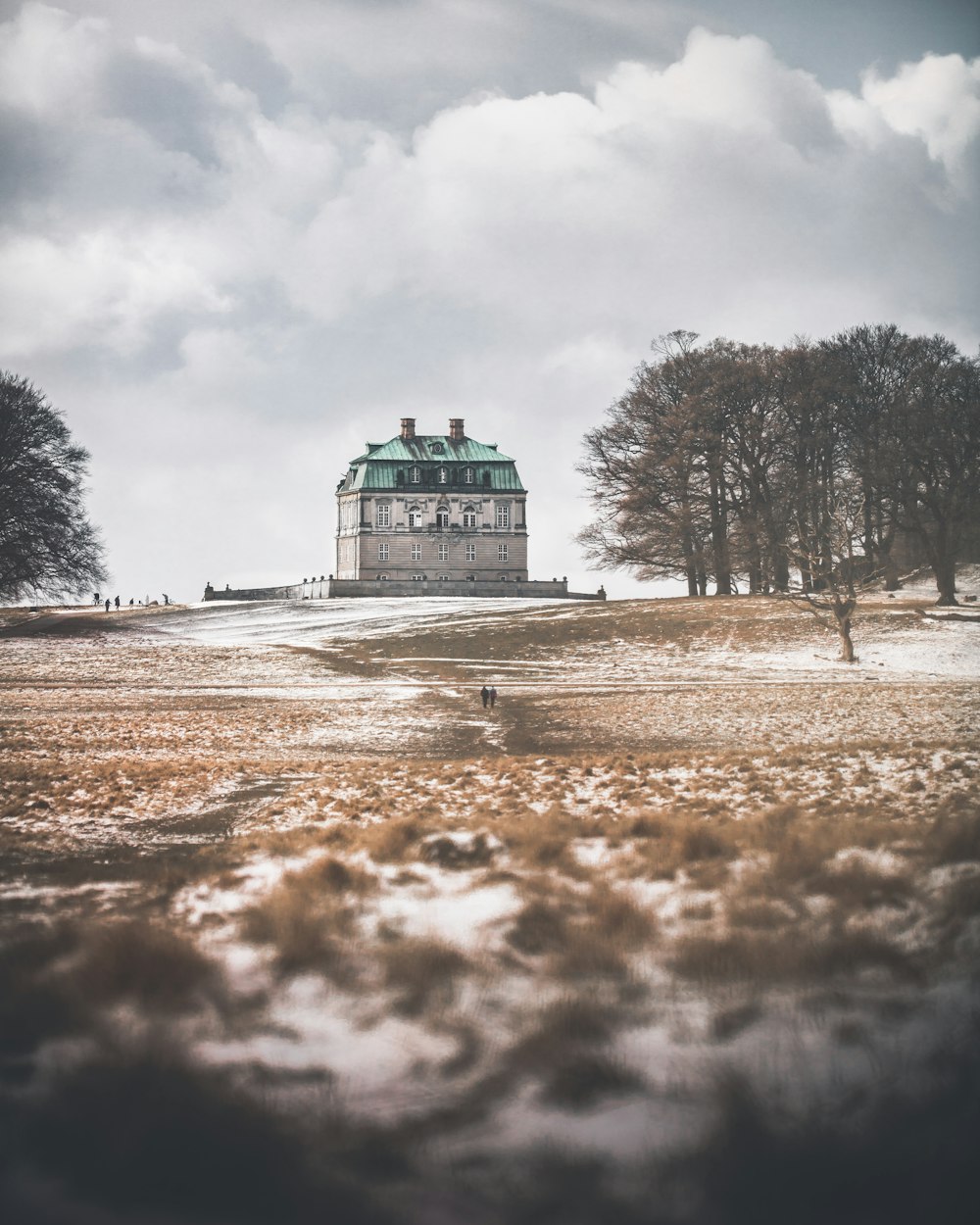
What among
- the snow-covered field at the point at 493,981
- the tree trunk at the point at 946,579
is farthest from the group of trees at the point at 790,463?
the snow-covered field at the point at 493,981

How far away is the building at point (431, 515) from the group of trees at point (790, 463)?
2176 centimetres

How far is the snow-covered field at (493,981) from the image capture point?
2670 millimetres

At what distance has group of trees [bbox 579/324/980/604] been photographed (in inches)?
1155

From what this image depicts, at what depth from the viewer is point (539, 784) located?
321 inches

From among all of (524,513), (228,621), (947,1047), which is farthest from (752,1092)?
(524,513)

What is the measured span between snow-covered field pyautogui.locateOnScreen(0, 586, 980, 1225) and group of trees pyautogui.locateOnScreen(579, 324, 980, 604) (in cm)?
2022

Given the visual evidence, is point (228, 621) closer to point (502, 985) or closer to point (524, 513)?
point (524, 513)

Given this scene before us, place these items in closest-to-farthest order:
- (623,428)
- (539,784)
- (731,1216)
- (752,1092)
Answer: (731,1216), (752,1092), (539,784), (623,428)

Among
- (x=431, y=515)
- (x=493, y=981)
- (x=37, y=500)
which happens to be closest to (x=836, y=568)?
(x=37, y=500)

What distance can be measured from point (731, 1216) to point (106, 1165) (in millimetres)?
1714

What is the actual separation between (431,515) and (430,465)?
3.51 m

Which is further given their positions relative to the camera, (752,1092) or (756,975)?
(756,975)

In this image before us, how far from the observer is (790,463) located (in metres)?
34.7

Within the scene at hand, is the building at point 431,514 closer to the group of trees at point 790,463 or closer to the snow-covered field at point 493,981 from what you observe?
the group of trees at point 790,463
